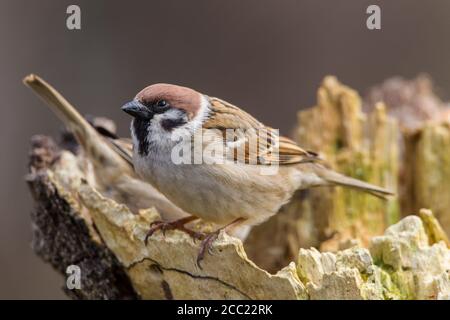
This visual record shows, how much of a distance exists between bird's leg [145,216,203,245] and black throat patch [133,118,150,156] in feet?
1.09

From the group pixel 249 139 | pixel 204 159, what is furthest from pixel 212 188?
pixel 249 139

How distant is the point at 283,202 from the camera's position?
3.97m

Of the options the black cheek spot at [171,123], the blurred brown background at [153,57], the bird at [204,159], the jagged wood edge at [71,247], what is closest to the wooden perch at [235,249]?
the jagged wood edge at [71,247]

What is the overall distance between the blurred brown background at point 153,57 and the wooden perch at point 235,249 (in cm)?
216

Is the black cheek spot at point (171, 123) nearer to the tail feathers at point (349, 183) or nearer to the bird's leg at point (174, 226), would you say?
the bird's leg at point (174, 226)

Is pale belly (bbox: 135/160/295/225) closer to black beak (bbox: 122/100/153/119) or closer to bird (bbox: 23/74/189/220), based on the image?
black beak (bbox: 122/100/153/119)

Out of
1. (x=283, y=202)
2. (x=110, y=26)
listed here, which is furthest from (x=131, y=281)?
(x=110, y=26)

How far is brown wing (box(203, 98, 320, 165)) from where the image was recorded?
3.64 m

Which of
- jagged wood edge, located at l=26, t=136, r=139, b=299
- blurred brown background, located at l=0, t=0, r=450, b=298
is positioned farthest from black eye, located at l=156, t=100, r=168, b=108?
blurred brown background, located at l=0, t=0, r=450, b=298

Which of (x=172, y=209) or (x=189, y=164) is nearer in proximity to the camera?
(x=189, y=164)

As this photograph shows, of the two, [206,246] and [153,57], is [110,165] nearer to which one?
[206,246]

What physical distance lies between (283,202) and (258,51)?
3.44 metres

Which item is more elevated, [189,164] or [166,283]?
[189,164]
